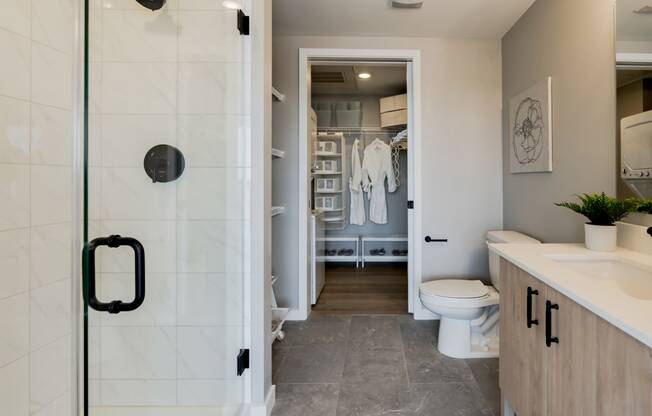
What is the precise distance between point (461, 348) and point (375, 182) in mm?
2800

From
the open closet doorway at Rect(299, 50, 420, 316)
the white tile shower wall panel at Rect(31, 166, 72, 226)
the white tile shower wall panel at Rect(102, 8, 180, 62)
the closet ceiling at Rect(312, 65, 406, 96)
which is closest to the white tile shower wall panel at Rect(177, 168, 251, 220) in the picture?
the white tile shower wall panel at Rect(31, 166, 72, 226)

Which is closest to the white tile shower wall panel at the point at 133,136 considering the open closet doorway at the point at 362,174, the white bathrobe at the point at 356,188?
the open closet doorway at the point at 362,174

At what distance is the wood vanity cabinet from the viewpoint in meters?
0.78

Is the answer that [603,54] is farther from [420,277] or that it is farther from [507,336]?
[420,277]

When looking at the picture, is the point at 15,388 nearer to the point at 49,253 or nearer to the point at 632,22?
the point at 49,253

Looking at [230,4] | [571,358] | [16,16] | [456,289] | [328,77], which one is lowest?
[456,289]

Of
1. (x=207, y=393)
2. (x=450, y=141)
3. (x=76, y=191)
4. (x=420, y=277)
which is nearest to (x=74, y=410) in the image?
(x=207, y=393)

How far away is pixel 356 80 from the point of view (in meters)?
4.25

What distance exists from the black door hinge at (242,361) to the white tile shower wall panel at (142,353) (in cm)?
30

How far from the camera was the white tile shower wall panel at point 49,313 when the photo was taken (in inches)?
53.9

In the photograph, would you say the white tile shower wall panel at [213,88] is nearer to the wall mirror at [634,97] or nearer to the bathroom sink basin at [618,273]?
the bathroom sink basin at [618,273]

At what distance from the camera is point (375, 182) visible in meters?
4.80

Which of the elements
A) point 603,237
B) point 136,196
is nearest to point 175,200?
point 136,196

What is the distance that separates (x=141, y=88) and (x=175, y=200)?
0.52m
